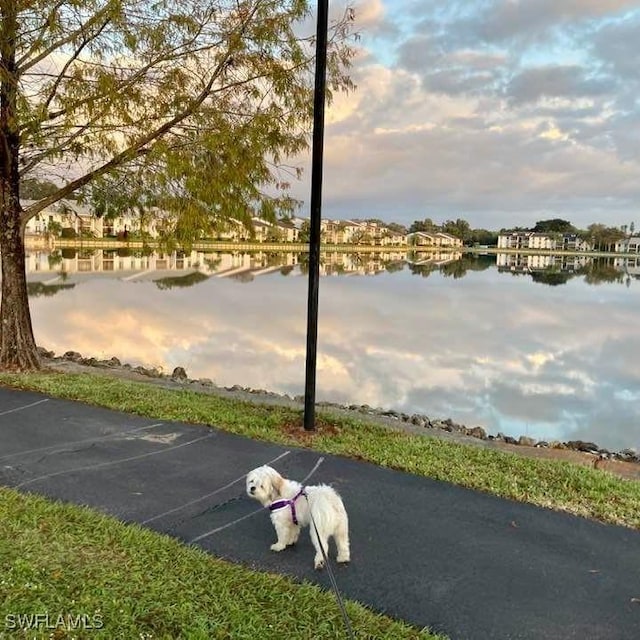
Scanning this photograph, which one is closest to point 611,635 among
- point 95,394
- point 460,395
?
point 95,394

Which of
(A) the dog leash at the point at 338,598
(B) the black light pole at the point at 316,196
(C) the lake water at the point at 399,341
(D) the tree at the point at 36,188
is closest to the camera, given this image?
(A) the dog leash at the point at 338,598

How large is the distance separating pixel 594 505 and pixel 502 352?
43.5 ft

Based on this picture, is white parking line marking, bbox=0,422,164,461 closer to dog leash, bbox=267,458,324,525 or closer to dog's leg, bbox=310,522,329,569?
dog leash, bbox=267,458,324,525

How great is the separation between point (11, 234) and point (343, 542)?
721cm

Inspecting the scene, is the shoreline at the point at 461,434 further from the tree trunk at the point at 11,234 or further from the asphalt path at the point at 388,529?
the asphalt path at the point at 388,529

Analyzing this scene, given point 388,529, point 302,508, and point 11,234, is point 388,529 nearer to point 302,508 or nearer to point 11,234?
point 302,508

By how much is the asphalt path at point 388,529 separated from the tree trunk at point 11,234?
326 cm

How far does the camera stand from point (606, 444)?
952 centimetres

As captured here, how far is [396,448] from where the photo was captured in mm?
5777

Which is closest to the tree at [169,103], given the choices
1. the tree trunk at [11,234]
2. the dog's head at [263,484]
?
the tree trunk at [11,234]

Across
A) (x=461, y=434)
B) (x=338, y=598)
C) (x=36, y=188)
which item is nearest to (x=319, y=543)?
(x=338, y=598)

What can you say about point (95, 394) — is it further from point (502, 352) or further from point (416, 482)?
point (502, 352)

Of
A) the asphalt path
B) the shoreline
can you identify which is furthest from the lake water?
the asphalt path

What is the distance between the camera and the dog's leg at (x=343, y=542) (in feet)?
10.9
